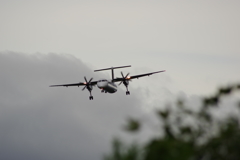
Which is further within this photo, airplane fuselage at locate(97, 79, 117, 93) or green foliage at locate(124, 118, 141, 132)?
airplane fuselage at locate(97, 79, 117, 93)

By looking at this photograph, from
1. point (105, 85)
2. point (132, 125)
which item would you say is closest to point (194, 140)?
point (132, 125)

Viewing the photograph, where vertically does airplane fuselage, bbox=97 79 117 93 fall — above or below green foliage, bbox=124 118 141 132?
below

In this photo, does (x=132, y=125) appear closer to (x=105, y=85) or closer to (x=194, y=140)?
(x=194, y=140)

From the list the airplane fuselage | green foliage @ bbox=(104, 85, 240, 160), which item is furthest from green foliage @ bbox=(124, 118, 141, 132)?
the airplane fuselage

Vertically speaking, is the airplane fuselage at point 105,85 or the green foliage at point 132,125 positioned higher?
the green foliage at point 132,125

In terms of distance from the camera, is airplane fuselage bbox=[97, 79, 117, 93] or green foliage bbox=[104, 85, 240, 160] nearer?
green foliage bbox=[104, 85, 240, 160]

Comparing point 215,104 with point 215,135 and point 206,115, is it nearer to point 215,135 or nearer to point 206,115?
point 206,115

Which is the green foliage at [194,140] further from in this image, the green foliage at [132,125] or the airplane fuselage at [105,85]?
the airplane fuselage at [105,85]

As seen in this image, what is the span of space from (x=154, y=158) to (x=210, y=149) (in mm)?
3960

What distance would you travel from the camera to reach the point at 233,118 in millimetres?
23719

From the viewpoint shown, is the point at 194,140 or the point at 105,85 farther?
the point at 105,85

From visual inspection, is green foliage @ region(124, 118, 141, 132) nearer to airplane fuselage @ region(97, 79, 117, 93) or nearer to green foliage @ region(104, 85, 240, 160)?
green foliage @ region(104, 85, 240, 160)

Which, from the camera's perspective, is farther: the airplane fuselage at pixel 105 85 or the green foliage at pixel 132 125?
the airplane fuselage at pixel 105 85

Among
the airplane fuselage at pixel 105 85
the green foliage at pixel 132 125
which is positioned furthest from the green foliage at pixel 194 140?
the airplane fuselage at pixel 105 85
